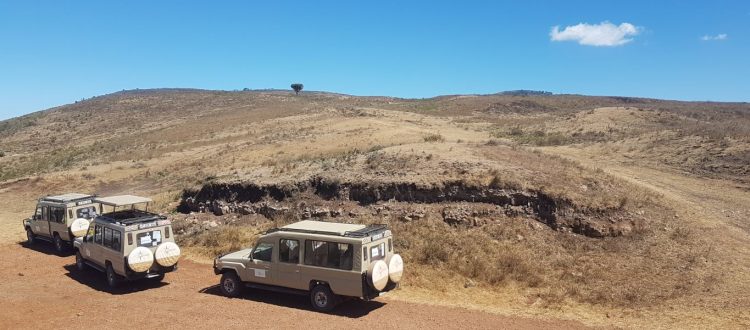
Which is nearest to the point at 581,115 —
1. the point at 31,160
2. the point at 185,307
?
the point at 185,307

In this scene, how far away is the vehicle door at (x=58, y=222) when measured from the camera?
20312 mm

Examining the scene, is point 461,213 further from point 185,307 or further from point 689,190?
point 689,190

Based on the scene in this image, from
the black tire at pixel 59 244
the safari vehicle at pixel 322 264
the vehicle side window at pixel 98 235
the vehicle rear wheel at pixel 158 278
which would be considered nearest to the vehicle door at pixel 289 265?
the safari vehicle at pixel 322 264

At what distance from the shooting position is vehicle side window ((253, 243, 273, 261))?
1394 cm

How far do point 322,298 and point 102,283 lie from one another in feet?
26.7

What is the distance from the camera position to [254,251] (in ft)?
46.4

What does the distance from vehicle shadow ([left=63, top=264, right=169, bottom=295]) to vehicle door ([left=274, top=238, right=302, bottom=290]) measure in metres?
4.74

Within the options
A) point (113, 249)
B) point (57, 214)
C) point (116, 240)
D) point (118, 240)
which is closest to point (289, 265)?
point (118, 240)

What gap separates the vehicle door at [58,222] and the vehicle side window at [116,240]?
613 cm

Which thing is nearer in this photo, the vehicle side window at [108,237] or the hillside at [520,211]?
the hillside at [520,211]

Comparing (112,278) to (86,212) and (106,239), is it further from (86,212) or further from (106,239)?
(86,212)

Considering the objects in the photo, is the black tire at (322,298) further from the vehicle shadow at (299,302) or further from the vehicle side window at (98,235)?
the vehicle side window at (98,235)

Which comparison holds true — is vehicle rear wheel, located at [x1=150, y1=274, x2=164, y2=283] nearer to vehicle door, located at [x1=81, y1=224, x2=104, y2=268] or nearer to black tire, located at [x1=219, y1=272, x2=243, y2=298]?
vehicle door, located at [x1=81, y1=224, x2=104, y2=268]

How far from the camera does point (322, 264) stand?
13000 mm
